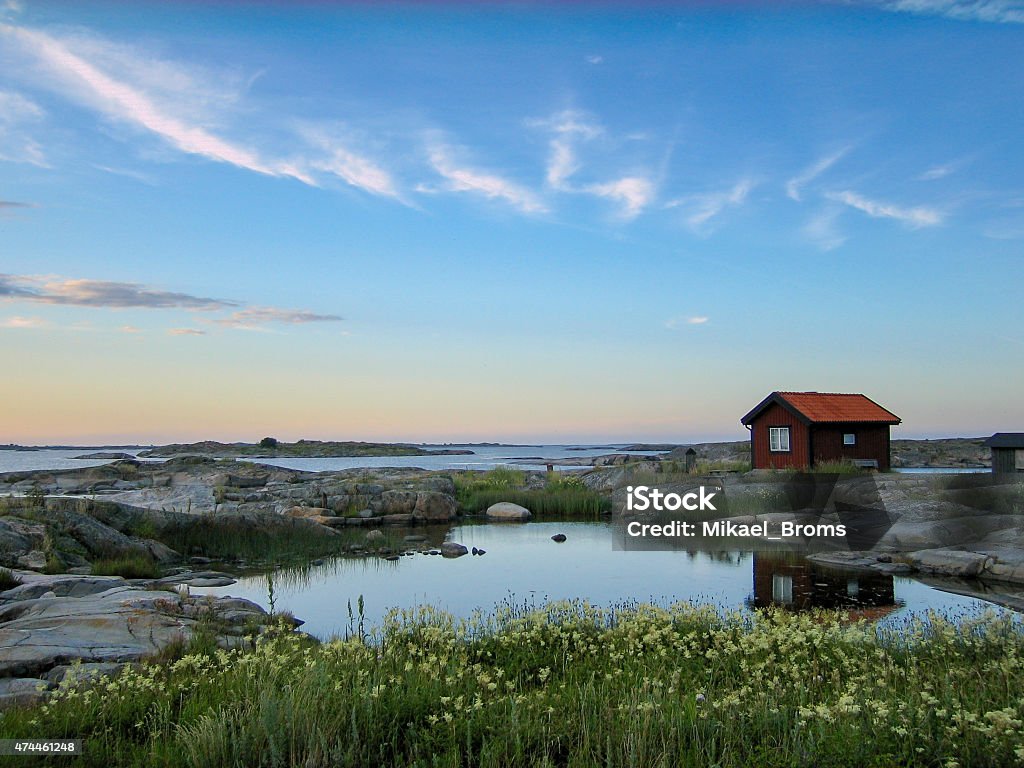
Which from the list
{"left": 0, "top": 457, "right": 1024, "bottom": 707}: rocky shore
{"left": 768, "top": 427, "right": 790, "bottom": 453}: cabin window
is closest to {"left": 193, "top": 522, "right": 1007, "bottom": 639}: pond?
{"left": 0, "top": 457, "right": 1024, "bottom": 707}: rocky shore

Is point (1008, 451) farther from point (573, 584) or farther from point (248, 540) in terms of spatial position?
point (248, 540)

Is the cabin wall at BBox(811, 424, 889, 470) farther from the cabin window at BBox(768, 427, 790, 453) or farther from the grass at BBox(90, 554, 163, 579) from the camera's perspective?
the grass at BBox(90, 554, 163, 579)

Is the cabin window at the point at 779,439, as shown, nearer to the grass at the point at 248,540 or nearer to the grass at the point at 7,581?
the grass at the point at 248,540

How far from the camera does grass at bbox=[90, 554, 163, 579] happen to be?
15780 mm

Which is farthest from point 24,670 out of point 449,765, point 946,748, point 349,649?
point 946,748

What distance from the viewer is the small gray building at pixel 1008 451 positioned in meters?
29.4

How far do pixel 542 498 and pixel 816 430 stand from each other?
13160mm

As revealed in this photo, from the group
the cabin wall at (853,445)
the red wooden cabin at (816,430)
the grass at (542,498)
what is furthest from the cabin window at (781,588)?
the cabin wall at (853,445)

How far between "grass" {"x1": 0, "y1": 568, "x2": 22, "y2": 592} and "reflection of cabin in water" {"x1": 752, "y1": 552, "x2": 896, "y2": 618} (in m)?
12.8

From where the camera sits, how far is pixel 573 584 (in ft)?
55.4

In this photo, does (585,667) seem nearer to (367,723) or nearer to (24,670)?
(367,723)

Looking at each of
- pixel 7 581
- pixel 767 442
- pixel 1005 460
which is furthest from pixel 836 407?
pixel 7 581

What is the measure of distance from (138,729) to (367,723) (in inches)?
73.4

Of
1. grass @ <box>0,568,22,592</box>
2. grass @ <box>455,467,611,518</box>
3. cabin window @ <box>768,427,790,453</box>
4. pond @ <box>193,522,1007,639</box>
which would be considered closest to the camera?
grass @ <box>0,568,22,592</box>
